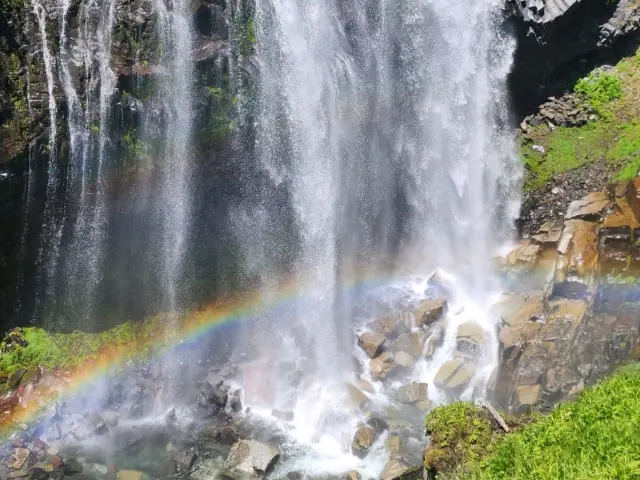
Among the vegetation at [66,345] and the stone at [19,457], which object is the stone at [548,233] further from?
the stone at [19,457]

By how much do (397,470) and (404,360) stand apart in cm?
388

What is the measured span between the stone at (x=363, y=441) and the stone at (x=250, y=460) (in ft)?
6.32

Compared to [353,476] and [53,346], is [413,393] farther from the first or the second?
[53,346]

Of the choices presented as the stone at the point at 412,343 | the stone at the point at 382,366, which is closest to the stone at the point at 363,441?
the stone at the point at 382,366

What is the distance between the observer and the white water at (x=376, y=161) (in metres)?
16.6

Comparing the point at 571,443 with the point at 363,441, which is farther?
the point at 363,441

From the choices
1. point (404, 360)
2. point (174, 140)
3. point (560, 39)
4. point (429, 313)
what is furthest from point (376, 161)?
point (560, 39)

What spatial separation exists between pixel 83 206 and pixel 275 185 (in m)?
5.69

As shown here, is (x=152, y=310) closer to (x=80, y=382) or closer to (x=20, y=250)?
(x=80, y=382)

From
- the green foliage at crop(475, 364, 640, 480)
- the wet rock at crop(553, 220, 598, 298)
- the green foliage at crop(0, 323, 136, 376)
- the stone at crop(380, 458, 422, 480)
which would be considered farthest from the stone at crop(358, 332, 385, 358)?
the green foliage at crop(475, 364, 640, 480)

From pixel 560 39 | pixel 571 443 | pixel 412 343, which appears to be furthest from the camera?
pixel 560 39

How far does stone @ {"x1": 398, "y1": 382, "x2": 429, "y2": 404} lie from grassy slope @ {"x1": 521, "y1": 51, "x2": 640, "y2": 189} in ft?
26.8

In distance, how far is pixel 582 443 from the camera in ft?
21.2

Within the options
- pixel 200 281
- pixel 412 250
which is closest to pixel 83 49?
pixel 200 281
